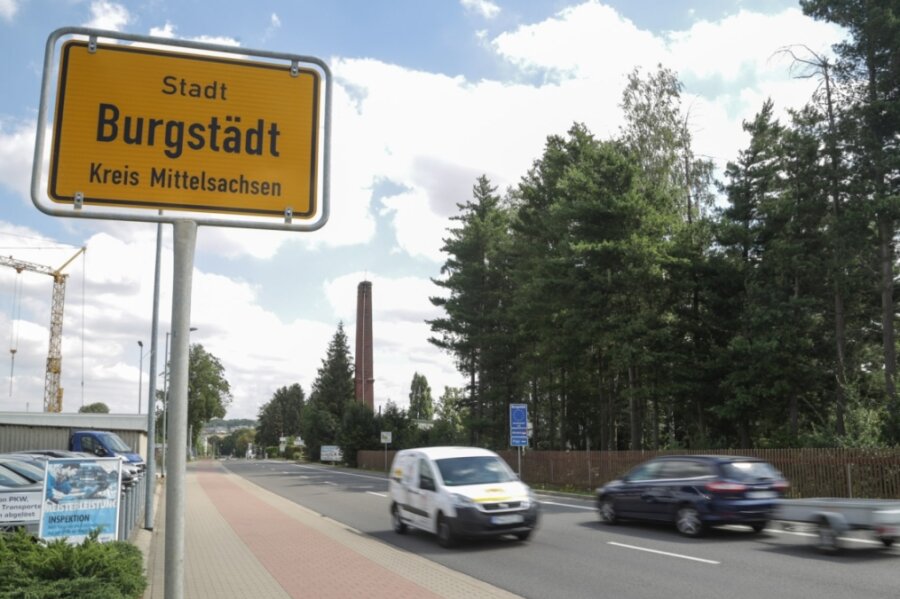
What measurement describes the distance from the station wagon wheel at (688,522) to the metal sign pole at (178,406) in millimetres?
13732

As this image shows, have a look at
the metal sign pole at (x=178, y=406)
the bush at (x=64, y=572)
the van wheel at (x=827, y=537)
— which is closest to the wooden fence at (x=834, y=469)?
the van wheel at (x=827, y=537)

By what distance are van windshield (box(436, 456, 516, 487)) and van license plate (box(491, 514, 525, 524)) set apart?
0.94 metres

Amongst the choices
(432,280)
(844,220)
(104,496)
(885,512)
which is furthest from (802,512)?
(432,280)

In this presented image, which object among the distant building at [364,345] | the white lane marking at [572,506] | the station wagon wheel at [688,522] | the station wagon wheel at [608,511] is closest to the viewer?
the station wagon wheel at [688,522]

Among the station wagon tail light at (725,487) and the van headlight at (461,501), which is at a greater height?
the station wagon tail light at (725,487)

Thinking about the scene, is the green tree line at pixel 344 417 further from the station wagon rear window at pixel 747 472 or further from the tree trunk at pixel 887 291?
the station wagon rear window at pixel 747 472

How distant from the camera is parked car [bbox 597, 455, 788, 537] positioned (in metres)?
14.5

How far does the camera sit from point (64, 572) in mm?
7375

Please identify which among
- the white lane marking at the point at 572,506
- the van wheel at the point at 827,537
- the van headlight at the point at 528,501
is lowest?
the white lane marking at the point at 572,506

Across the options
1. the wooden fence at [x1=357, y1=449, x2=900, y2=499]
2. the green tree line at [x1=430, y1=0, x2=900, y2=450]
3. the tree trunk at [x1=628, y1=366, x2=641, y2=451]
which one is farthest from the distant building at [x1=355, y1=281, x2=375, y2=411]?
the wooden fence at [x1=357, y1=449, x2=900, y2=499]

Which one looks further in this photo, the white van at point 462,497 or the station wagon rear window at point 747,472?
the station wagon rear window at point 747,472

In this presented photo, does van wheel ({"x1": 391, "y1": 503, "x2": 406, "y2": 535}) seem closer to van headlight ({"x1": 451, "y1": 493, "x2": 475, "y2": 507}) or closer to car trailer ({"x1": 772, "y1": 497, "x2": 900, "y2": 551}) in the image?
van headlight ({"x1": 451, "y1": 493, "x2": 475, "y2": 507})

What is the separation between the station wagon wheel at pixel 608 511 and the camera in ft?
56.4

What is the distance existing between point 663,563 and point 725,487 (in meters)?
3.42
